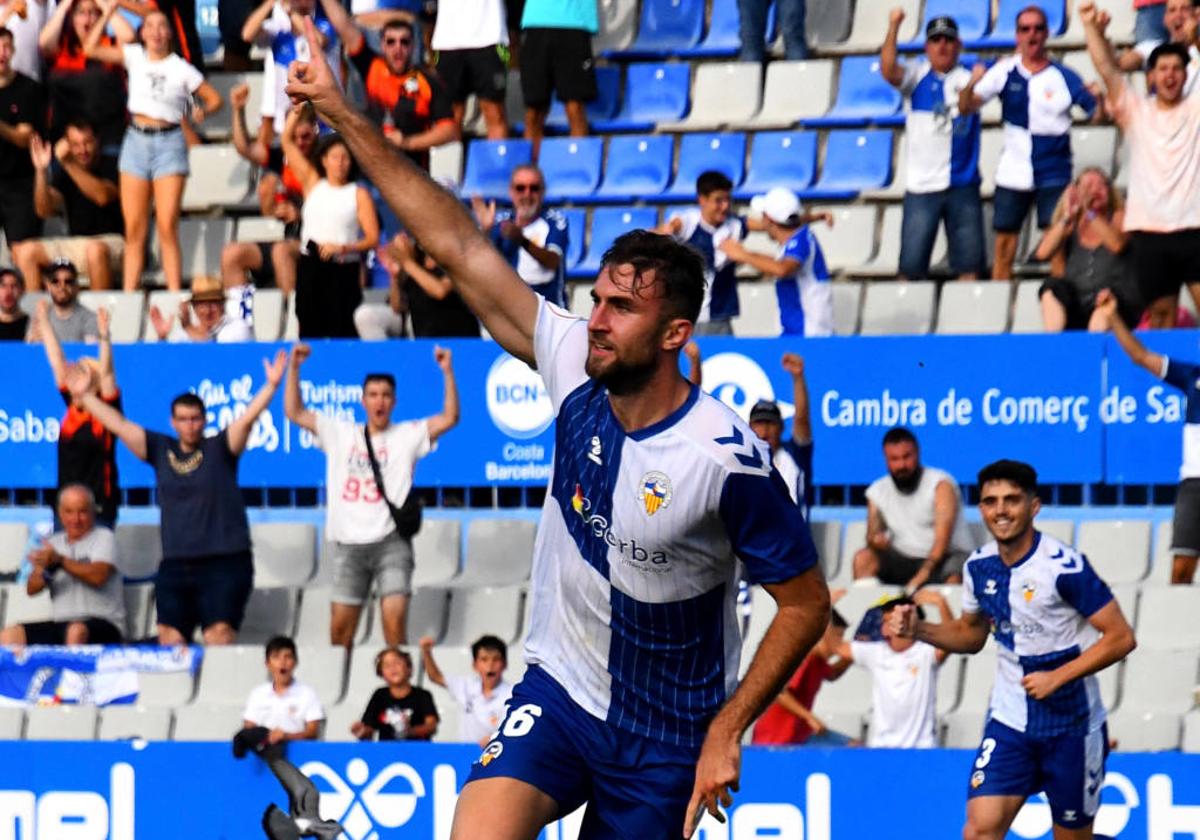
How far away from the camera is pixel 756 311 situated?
47.9ft

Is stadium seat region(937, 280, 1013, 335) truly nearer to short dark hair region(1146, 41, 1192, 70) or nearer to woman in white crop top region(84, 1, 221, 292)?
short dark hair region(1146, 41, 1192, 70)

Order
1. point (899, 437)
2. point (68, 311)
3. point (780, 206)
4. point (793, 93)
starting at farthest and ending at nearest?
point (793, 93) < point (68, 311) < point (780, 206) < point (899, 437)

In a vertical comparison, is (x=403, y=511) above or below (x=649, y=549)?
below

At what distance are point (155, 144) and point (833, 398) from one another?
5.04 metres

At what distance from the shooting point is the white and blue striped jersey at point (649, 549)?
594 centimetres

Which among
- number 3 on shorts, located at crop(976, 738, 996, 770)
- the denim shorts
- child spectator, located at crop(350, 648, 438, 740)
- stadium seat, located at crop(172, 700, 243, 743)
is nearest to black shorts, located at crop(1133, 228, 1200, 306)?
number 3 on shorts, located at crop(976, 738, 996, 770)

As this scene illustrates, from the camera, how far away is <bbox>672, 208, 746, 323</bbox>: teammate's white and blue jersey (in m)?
13.6

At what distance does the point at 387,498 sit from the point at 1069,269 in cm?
407

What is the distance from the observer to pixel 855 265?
1502 centimetres

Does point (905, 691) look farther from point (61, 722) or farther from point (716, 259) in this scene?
point (61, 722)

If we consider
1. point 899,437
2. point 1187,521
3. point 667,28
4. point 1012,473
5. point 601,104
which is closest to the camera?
point 1012,473

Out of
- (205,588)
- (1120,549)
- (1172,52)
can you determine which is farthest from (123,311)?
(1172,52)

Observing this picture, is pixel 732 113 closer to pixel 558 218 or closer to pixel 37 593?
pixel 558 218

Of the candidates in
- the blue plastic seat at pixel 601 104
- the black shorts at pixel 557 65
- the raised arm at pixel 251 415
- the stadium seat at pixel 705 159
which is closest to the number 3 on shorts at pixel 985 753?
the raised arm at pixel 251 415
